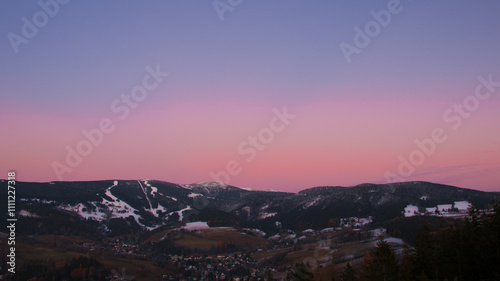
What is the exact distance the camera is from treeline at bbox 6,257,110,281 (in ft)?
541

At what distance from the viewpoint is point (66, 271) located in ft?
583

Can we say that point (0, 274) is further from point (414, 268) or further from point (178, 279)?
point (414, 268)

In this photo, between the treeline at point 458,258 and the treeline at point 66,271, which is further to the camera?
the treeline at point 66,271

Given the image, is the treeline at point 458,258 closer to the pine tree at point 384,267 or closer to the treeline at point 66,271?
the pine tree at point 384,267

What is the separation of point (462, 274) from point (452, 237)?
19.8 feet

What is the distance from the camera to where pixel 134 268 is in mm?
195250

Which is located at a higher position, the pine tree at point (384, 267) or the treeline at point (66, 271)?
the pine tree at point (384, 267)

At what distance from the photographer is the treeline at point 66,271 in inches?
6491

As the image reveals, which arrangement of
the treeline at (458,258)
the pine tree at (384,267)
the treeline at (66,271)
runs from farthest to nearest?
the treeline at (66,271) → the pine tree at (384,267) → the treeline at (458,258)

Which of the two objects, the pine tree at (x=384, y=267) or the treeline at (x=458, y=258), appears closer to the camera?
the treeline at (x=458, y=258)

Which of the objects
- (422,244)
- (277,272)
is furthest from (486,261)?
(277,272)

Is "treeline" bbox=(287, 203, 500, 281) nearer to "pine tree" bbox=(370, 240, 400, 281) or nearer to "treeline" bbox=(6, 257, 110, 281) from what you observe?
"pine tree" bbox=(370, 240, 400, 281)

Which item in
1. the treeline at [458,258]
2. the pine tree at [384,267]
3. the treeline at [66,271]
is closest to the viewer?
the treeline at [458,258]

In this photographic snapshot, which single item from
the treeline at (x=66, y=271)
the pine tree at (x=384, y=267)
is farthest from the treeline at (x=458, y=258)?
the treeline at (x=66, y=271)
